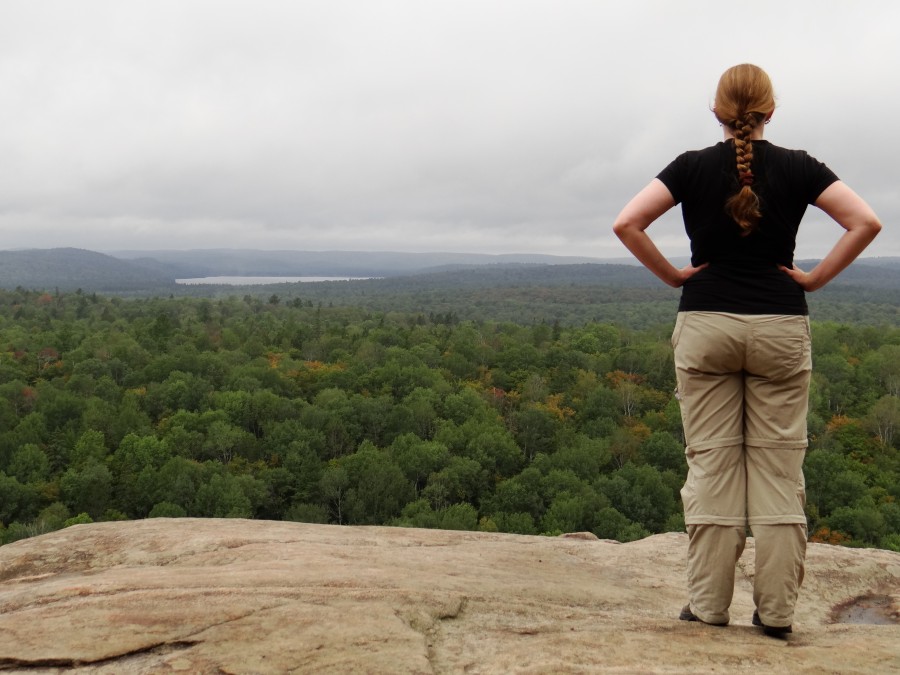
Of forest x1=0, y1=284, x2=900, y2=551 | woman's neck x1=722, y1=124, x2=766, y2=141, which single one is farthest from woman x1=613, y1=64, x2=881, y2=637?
forest x1=0, y1=284, x2=900, y2=551

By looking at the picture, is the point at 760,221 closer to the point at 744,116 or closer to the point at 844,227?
the point at 844,227

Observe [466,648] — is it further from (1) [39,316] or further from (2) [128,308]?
(2) [128,308]

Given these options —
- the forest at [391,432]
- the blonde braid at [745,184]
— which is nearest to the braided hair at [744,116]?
the blonde braid at [745,184]

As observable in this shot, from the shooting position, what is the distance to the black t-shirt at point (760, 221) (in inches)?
139

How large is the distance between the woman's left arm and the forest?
35053 millimetres

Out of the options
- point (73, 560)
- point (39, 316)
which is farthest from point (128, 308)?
point (73, 560)

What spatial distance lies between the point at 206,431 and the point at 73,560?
44.4 metres

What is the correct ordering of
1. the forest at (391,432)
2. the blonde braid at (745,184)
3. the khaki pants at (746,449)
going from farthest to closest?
the forest at (391,432) → the khaki pants at (746,449) → the blonde braid at (745,184)

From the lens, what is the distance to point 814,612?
5.34m

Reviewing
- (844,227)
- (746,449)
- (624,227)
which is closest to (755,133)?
(844,227)

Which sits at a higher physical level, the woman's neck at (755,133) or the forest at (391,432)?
the woman's neck at (755,133)

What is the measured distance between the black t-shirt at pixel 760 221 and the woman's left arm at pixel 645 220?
69 mm

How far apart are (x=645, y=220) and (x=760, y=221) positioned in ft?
1.91

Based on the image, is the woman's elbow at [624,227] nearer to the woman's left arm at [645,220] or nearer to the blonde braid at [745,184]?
the woman's left arm at [645,220]
